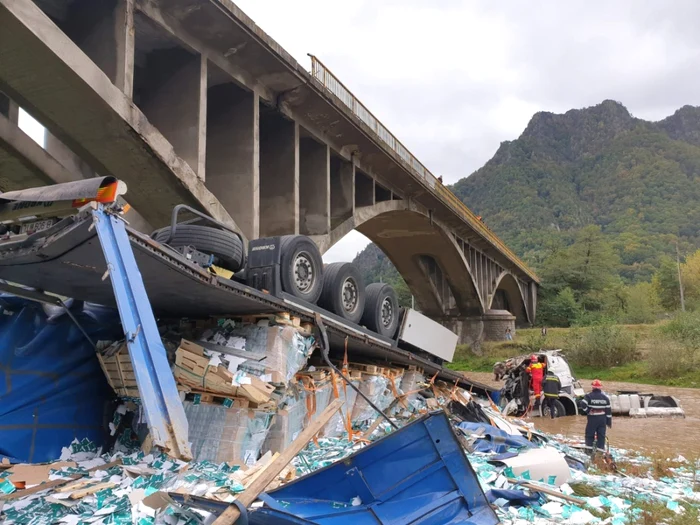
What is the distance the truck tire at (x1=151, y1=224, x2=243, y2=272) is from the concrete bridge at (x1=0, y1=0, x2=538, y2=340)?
3.16 metres

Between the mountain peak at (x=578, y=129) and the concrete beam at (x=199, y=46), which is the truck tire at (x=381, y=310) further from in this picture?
the mountain peak at (x=578, y=129)

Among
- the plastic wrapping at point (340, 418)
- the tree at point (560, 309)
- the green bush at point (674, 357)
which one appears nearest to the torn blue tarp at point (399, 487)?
the plastic wrapping at point (340, 418)

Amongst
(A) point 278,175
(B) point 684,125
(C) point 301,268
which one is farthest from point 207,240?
(B) point 684,125

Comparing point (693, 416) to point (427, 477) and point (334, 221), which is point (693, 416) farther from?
point (427, 477)

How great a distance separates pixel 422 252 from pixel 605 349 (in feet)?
30.3

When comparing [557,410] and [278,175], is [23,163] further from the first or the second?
[557,410]

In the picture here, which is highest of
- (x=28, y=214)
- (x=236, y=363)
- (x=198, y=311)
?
(x=28, y=214)

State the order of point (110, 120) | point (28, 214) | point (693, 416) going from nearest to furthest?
1. point (28, 214)
2. point (110, 120)
3. point (693, 416)

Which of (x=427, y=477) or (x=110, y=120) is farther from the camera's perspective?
(x=110, y=120)

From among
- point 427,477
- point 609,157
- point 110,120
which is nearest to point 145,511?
point 427,477

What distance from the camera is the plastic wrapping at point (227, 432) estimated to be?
16.8 feet

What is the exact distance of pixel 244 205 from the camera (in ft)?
36.4

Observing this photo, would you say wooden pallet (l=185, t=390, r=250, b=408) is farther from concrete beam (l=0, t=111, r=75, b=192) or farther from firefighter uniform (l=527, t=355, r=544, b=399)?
firefighter uniform (l=527, t=355, r=544, b=399)

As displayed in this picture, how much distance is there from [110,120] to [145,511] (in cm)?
618
